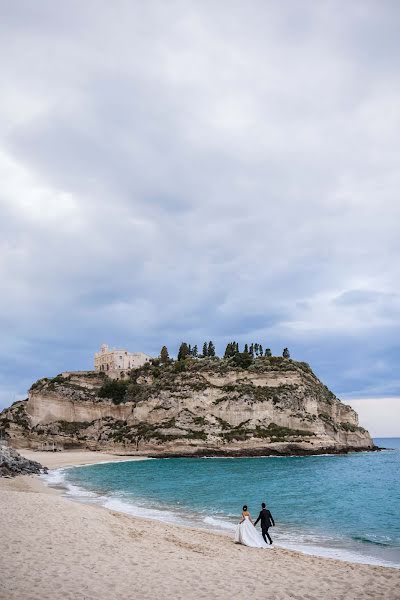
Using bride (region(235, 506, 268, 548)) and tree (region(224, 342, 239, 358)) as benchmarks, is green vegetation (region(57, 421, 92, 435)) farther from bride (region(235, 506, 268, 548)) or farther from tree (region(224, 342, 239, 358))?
bride (region(235, 506, 268, 548))

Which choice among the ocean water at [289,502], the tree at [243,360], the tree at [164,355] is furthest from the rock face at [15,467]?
the tree at [164,355]

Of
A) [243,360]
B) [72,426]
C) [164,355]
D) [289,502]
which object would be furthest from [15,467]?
[164,355]

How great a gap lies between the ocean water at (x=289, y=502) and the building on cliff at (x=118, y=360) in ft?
269

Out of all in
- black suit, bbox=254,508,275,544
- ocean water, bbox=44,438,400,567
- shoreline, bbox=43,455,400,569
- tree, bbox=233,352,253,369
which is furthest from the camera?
tree, bbox=233,352,253,369

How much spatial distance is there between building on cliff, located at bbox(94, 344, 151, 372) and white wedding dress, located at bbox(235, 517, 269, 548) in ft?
380

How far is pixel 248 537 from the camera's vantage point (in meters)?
19.1

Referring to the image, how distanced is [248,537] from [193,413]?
85024 mm

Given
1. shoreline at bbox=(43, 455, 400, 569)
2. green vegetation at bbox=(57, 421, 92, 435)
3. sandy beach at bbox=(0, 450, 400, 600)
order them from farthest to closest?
green vegetation at bbox=(57, 421, 92, 435) < shoreline at bbox=(43, 455, 400, 569) < sandy beach at bbox=(0, 450, 400, 600)

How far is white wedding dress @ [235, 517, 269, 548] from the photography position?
1883cm

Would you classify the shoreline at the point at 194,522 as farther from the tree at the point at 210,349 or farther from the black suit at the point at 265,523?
the tree at the point at 210,349

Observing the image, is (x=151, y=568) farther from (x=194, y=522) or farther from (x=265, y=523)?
(x=194, y=522)

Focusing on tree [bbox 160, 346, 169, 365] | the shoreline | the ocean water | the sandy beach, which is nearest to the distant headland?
tree [bbox 160, 346, 169, 365]

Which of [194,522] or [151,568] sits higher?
[151,568]

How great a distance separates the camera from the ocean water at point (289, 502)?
21062 millimetres
